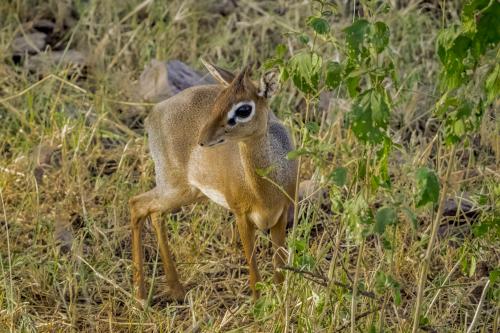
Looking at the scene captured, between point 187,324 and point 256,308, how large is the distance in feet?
2.38

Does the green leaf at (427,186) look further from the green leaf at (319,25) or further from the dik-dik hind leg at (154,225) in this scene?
the dik-dik hind leg at (154,225)

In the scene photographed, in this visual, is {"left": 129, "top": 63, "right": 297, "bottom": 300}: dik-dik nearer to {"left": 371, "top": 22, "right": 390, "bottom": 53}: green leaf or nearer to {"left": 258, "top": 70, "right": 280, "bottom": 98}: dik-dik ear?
{"left": 258, "top": 70, "right": 280, "bottom": 98}: dik-dik ear

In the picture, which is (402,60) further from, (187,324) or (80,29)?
(187,324)

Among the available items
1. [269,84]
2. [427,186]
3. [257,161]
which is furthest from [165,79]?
[427,186]

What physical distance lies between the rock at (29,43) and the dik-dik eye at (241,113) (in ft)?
9.48

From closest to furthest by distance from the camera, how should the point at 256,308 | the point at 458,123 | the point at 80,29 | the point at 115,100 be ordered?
the point at 458,123 → the point at 256,308 → the point at 115,100 → the point at 80,29

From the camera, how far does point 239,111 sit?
4324 millimetres

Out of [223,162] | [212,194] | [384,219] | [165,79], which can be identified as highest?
[384,219]

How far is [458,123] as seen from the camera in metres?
3.09

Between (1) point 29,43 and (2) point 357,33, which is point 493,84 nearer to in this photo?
(2) point 357,33

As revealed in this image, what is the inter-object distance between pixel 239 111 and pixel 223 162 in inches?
19.3

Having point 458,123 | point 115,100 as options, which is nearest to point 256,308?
point 458,123

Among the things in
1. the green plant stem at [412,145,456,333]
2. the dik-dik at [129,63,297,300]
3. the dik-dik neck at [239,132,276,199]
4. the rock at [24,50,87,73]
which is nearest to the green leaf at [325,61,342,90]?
the green plant stem at [412,145,456,333]

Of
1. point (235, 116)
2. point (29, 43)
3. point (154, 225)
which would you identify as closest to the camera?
point (235, 116)
